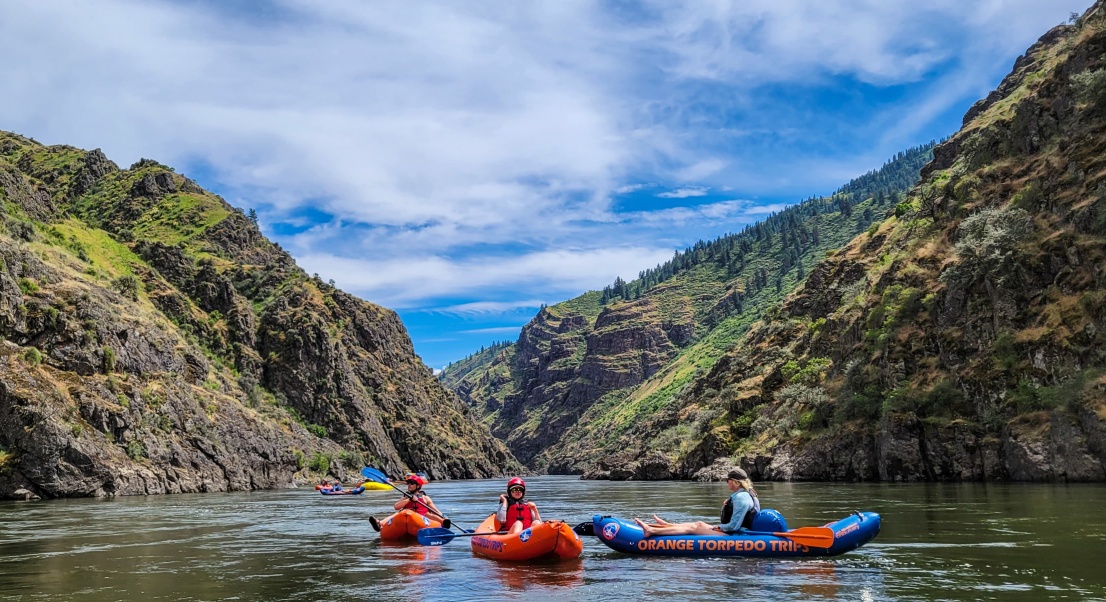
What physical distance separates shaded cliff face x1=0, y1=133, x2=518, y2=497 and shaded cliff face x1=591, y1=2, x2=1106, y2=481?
197 feet

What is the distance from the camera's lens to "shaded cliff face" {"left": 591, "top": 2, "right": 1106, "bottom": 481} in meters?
55.8

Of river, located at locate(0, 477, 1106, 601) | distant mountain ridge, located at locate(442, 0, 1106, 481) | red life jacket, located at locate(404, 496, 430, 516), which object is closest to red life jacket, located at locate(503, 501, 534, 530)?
river, located at locate(0, 477, 1106, 601)

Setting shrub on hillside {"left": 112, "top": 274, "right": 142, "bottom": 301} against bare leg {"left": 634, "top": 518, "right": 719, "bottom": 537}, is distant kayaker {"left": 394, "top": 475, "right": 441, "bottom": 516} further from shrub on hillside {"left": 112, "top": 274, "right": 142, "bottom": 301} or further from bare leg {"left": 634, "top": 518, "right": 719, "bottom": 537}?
shrub on hillside {"left": 112, "top": 274, "right": 142, "bottom": 301}

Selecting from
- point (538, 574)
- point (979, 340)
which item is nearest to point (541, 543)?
point (538, 574)

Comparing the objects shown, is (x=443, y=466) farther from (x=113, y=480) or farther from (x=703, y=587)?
(x=703, y=587)

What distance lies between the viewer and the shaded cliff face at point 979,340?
183 feet

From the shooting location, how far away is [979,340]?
213ft

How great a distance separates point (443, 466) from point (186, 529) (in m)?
142

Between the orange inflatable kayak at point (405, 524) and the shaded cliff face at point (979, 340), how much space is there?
4426cm

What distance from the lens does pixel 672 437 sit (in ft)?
397

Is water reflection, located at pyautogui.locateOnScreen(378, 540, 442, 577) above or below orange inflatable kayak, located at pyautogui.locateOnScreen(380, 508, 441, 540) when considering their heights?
below

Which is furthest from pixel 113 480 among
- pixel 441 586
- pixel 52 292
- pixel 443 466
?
pixel 443 466

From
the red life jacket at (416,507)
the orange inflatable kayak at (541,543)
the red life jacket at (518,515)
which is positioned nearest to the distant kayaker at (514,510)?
the red life jacket at (518,515)

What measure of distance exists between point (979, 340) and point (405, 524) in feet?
181
